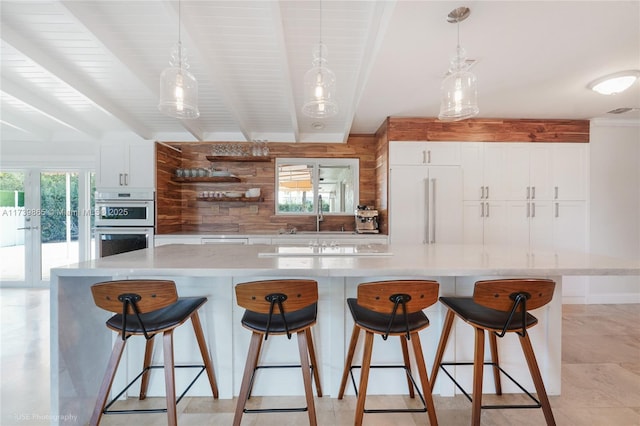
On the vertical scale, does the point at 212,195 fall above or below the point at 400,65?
below

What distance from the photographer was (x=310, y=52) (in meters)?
2.28

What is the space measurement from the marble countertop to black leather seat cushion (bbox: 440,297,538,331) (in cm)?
24

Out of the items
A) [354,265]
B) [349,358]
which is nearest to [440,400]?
[349,358]

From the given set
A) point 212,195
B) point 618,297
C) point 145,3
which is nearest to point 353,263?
point 145,3

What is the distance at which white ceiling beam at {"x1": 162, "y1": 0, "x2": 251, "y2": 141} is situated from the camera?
6.18 ft

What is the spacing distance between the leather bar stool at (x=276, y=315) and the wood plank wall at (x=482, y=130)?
8.00 ft

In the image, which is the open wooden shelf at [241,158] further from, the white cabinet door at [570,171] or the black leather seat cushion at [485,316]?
the white cabinet door at [570,171]

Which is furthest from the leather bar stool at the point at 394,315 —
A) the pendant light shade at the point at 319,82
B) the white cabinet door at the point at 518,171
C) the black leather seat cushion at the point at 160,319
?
the white cabinet door at the point at 518,171

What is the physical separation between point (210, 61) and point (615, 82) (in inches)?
143

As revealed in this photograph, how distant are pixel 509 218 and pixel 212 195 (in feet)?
13.7

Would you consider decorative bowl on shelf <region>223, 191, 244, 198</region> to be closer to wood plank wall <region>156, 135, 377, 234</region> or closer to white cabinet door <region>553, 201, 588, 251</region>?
wood plank wall <region>156, 135, 377, 234</region>

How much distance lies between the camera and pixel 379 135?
13.3ft

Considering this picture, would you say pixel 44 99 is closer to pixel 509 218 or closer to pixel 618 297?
pixel 509 218

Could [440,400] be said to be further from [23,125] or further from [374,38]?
[23,125]
